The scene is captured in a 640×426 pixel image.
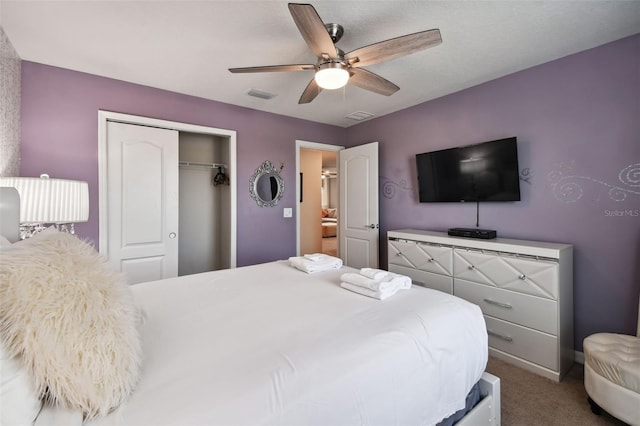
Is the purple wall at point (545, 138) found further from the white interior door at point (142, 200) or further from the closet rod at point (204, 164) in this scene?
the closet rod at point (204, 164)

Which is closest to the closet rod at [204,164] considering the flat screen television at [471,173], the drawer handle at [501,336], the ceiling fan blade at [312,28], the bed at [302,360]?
the bed at [302,360]

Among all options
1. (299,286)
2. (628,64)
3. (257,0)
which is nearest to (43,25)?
(257,0)

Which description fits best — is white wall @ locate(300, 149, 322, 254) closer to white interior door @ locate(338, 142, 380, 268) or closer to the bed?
white interior door @ locate(338, 142, 380, 268)

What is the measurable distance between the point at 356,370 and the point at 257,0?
6.49ft

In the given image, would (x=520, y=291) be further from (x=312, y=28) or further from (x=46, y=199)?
(x=46, y=199)

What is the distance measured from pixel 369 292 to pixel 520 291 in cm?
143

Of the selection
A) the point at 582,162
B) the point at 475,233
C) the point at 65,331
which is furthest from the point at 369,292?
the point at 582,162

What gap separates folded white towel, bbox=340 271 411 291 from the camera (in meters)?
1.63

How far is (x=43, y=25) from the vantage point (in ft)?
6.03

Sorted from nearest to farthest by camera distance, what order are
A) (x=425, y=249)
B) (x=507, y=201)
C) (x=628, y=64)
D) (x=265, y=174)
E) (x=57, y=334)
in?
(x=57, y=334)
(x=628, y=64)
(x=507, y=201)
(x=425, y=249)
(x=265, y=174)

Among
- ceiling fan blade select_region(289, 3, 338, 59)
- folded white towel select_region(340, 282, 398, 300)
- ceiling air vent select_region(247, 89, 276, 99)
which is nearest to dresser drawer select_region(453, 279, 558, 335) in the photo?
folded white towel select_region(340, 282, 398, 300)

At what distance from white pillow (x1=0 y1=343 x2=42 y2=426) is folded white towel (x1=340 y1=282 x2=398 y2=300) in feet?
4.53

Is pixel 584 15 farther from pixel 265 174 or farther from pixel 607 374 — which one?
pixel 265 174

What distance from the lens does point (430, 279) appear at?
2838 millimetres
